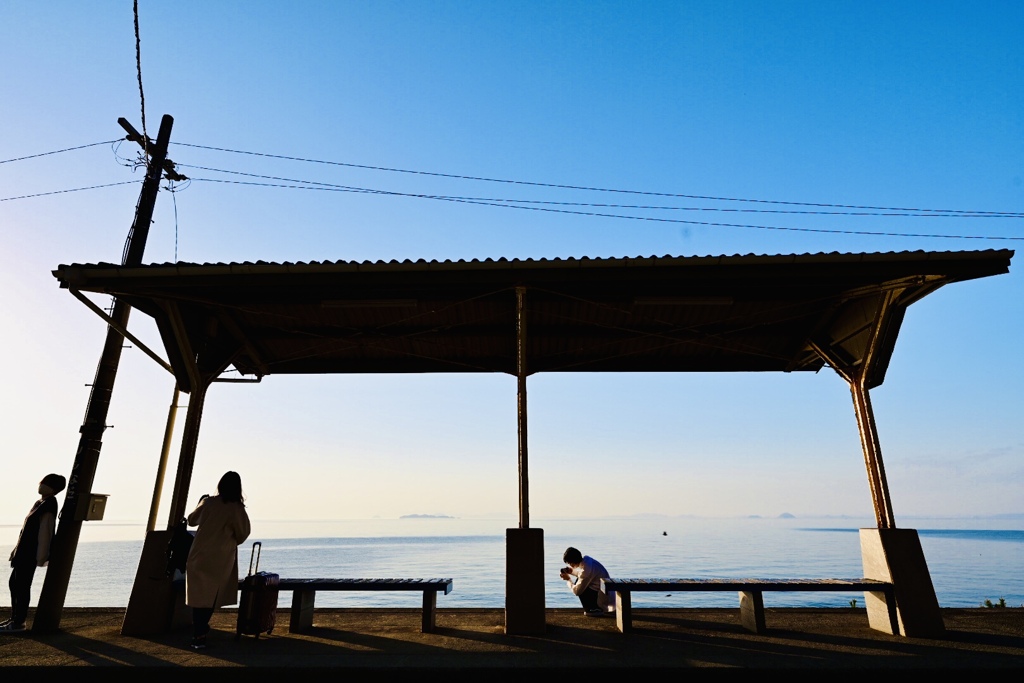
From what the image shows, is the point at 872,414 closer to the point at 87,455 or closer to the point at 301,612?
the point at 301,612

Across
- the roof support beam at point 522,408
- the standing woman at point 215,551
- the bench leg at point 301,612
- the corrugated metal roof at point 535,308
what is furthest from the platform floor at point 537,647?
the corrugated metal roof at point 535,308

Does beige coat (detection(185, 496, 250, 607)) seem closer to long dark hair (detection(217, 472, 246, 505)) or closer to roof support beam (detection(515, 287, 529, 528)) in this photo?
long dark hair (detection(217, 472, 246, 505))

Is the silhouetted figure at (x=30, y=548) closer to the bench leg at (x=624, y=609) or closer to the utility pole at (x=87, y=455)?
the utility pole at (x=87, y=455)

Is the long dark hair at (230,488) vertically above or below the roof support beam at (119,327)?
below

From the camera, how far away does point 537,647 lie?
226 inches

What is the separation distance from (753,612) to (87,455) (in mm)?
8150

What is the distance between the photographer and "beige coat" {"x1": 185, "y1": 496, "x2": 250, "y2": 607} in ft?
20.0

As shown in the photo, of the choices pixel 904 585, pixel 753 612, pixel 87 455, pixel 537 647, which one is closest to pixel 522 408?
pixel 537 647

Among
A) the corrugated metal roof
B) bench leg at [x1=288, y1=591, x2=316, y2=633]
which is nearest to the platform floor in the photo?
bench leg at [x1=288, y1=591, x2=316, y2=633]

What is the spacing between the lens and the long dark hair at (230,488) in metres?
6.38

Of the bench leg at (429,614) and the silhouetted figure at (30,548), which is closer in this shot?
the bench leg at (429,614)

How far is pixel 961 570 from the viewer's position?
174 ft

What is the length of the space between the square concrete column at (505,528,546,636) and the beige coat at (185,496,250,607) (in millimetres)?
2716

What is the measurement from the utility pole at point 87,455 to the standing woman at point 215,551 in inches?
72.9
